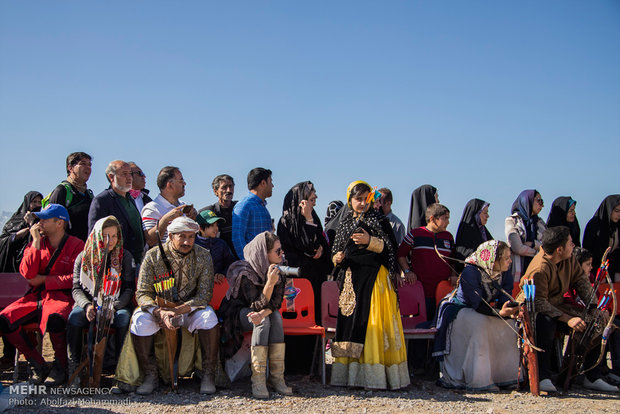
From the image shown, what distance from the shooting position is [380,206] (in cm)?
711

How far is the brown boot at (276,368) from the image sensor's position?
5012 mm

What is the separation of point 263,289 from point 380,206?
2461mm

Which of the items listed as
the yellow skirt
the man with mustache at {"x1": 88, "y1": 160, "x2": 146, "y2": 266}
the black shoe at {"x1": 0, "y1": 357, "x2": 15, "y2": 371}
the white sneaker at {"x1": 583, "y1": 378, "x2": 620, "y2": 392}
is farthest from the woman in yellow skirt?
the black shoe at {"x1": 0, "y1": 357, "x2": 15, "y2": 371}

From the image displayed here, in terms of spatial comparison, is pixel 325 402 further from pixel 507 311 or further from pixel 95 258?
pixel 95 258

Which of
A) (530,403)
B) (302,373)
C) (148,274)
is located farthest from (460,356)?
(148,274)

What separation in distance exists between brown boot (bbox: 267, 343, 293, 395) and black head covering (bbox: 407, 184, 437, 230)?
9.58 feet

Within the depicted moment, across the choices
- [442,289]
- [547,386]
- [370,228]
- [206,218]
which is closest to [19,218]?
[206,218]

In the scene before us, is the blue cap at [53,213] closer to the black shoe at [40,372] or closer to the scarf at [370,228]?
the black shoe at [40,372]

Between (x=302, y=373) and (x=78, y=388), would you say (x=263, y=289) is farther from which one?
(x=78, y=388)

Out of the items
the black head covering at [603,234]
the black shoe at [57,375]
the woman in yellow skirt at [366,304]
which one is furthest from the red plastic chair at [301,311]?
the black head covering at [603,234]

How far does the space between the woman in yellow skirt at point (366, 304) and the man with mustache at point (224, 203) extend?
1.49m

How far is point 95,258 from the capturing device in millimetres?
5152

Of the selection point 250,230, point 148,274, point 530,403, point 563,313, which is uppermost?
point 250,230

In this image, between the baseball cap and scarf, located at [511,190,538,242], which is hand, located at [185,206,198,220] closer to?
the baseball cap
